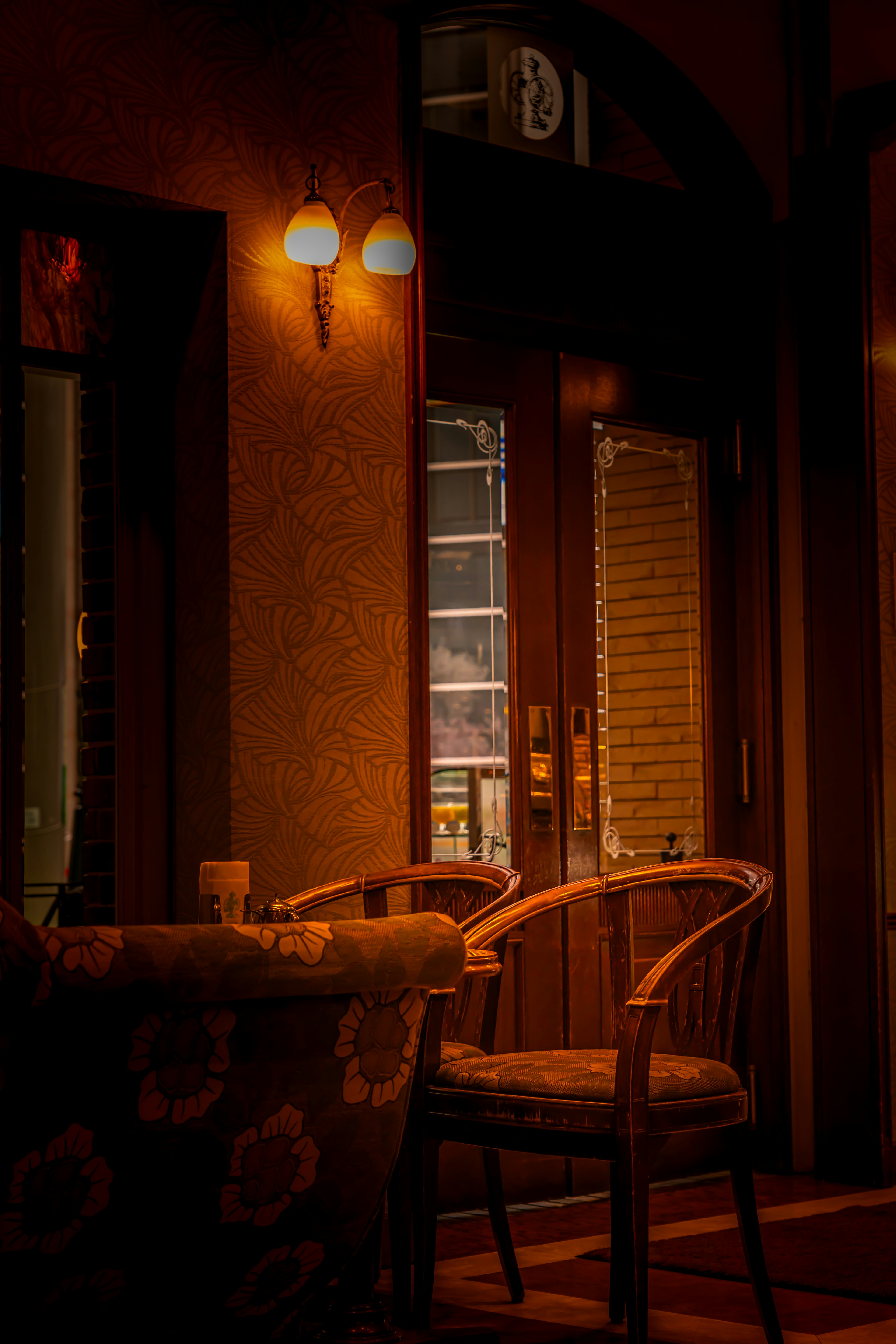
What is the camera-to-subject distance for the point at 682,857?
421cm

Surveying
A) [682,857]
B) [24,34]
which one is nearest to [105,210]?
[24,34]

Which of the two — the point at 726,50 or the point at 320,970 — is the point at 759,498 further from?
the point at 320,970

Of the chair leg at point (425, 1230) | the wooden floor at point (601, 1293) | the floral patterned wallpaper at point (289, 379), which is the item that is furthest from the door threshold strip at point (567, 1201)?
the floral patterned wallpaper at point (289, 379)

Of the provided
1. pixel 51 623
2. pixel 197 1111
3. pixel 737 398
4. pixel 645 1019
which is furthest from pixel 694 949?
pixel 51 623

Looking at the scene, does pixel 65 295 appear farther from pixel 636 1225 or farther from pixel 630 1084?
pixel 636 1225

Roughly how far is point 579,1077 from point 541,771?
1529 millimetres

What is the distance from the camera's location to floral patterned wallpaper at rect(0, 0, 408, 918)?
3123 millimetres

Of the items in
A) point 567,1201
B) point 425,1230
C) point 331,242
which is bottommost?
point 567,1201

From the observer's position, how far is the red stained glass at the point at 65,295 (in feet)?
10.4

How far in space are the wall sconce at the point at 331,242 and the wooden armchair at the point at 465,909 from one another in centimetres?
122

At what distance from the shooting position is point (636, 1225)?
227 cm

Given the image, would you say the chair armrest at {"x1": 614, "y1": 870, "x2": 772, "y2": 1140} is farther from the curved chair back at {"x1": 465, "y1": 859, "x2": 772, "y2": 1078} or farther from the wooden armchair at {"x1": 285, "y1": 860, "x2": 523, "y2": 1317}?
the wooden armchair at {"x1": 285, "y1": 860, "x2": 523, "y2": 1317}

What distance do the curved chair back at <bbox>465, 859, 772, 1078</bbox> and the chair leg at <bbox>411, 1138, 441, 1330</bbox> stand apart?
380mm

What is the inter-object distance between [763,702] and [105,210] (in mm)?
2244
